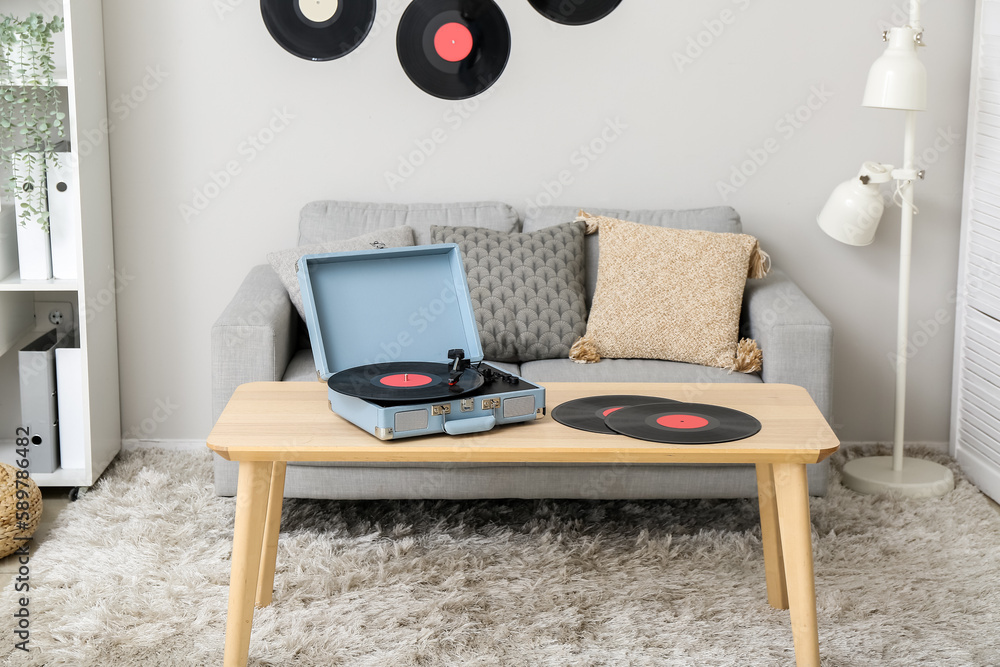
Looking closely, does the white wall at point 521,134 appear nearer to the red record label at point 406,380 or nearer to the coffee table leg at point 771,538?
the coffee table leg at point 771,538

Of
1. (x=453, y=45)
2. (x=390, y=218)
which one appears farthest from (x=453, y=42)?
(x=390, y=218)

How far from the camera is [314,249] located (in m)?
2.67

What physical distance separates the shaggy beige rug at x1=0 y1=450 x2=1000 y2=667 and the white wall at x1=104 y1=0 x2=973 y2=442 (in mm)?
743

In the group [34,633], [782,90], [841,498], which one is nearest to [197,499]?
[34,633]

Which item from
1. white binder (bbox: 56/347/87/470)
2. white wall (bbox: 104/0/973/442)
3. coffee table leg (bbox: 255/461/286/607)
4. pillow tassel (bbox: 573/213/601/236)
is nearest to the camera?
coffee table leg (bbox: 255/461/286/607)

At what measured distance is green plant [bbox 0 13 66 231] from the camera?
2557 mm

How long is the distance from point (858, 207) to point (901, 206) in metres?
0.27

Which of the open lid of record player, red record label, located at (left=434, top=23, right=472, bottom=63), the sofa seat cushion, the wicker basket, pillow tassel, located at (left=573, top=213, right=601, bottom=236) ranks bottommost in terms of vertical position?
the wicker basket

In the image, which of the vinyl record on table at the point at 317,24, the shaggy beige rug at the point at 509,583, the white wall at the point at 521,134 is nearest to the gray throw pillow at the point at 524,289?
the white wall at the point at 521,134

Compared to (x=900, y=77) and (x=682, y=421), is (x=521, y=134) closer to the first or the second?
(x=900, y=77)

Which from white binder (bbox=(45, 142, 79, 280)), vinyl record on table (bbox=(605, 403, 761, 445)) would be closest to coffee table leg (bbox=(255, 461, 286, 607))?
vinyl record on table (bbox=(605, 403, 761, 445))

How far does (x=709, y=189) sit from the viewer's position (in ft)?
10.1

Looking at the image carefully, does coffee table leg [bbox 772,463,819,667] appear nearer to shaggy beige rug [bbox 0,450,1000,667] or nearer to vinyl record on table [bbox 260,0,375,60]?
shaggy beige rug [bbox 0,450,1000,667]

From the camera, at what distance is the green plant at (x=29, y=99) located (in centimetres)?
256
